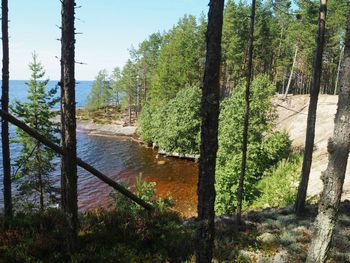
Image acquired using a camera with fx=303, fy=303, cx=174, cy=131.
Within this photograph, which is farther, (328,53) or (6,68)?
(328,53)

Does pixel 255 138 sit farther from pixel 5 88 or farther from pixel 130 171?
pixel 5 88

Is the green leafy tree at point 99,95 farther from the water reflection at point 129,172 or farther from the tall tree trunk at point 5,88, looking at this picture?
the tall tree trunk at point 5,88

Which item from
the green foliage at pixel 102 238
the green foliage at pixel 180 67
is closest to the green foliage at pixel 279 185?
the green foliage at pixel 102 238

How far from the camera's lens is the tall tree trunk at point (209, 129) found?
5953 millimetres

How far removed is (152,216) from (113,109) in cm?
7767

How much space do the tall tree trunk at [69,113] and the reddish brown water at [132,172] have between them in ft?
51.8

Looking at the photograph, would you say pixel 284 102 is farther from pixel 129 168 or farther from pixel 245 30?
pixel 129 168

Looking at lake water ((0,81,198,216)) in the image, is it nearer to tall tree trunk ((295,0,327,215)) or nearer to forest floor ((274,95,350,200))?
forest floor ((274,95,350,200))

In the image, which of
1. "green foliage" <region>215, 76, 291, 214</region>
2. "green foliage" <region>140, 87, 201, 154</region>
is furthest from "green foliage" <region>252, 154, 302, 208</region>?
"green foliage" <region>140, 87, 201, 154</region>

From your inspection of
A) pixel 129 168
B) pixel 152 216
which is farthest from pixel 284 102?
pixel 152 216

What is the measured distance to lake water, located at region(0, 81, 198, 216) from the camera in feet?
91.2

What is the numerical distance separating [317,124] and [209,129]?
32.7 metres

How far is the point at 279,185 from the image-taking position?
20641 mm

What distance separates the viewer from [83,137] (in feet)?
193
